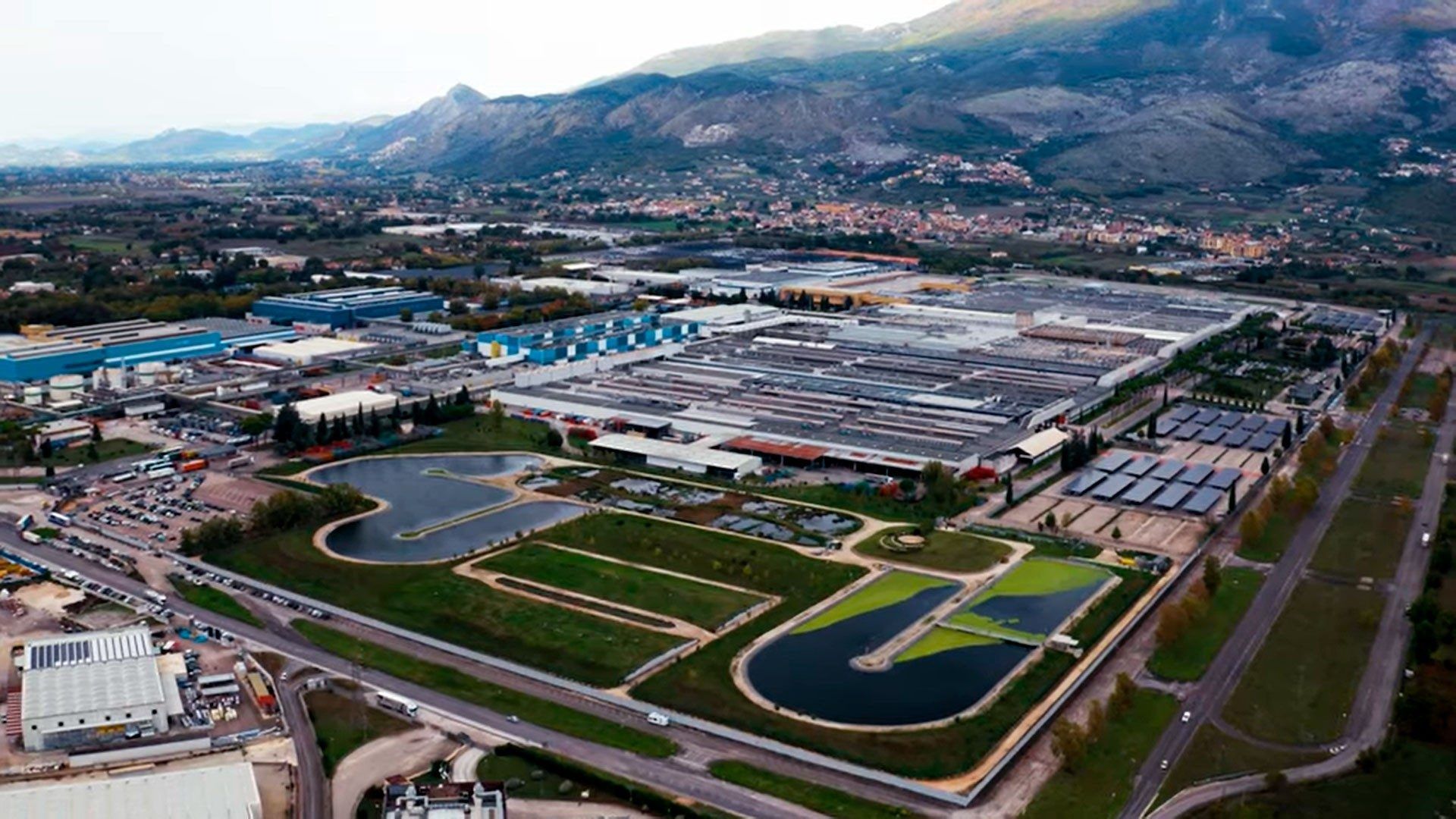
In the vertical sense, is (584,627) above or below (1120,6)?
below

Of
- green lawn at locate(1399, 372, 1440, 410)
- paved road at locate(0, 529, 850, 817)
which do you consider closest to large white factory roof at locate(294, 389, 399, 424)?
paved road at locate(0, 529, 850, 817)

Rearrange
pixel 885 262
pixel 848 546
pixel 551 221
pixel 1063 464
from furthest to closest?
pixel 551 221, pixel 885 262, pixel 1063 464, pixel 848 546

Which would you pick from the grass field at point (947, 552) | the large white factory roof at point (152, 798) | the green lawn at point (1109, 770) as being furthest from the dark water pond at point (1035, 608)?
the large white factory roof at point (152, 798)

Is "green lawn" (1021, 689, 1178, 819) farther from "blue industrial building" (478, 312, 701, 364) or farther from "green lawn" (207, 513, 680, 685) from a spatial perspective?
"blue industrial building" (478, 312, 701, 364)

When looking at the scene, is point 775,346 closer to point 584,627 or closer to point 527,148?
point 584,627

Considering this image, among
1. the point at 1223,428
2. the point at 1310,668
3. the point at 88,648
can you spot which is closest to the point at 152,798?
the point at 88,648

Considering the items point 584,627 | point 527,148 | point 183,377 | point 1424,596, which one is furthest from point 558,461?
point 527,148

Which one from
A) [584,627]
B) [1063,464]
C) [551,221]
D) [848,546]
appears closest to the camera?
[584,627]

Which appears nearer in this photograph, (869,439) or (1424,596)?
(1424,596)
